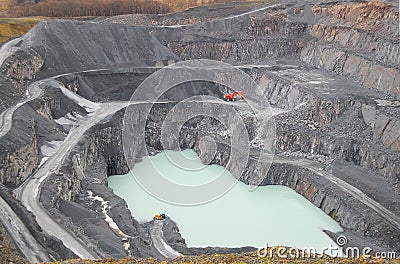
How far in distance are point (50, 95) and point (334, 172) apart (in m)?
26.6

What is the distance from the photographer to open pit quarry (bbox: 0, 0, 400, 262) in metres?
28.0

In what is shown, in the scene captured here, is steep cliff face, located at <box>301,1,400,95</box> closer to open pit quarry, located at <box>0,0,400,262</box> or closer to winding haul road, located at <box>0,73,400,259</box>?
open pit quarry, located at <box>0,0,400,262</box>

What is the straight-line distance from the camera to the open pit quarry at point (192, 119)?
27953 millimetres

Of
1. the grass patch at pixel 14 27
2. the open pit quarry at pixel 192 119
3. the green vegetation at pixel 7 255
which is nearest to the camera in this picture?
the green vegetation at pixel 7 255

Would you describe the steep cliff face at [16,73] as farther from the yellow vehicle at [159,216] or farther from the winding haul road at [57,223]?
the yellow vehicle at [159,216]

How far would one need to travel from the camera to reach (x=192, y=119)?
167ft

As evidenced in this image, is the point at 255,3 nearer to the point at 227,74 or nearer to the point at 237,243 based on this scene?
the point at 227,74

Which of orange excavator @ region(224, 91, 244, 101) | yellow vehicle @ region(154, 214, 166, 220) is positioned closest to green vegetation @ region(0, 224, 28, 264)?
yellow vehicle @ region(154, 214, 166, 220)

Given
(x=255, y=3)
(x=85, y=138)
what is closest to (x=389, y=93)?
(x=85, y=138)

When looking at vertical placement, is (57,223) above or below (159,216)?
above

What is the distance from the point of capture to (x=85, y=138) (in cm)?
3881

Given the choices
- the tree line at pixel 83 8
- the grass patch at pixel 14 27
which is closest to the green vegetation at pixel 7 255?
the grass patch at pixel 14 27

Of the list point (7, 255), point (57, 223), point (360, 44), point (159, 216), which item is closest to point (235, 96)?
point (360, 44)

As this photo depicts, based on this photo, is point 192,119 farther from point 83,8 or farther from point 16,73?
point 83,8
